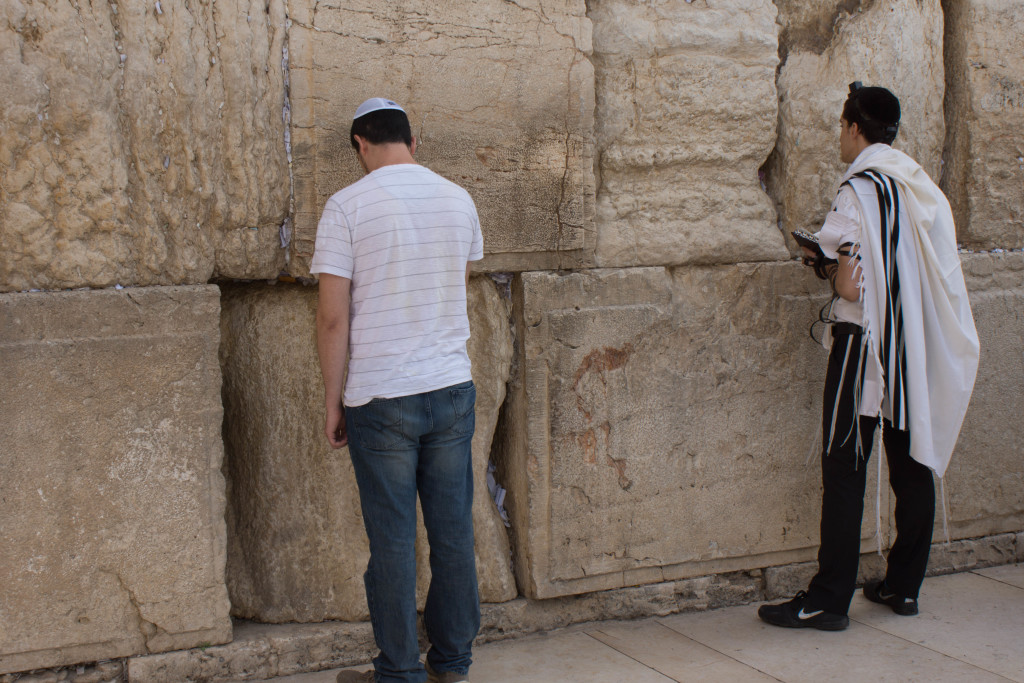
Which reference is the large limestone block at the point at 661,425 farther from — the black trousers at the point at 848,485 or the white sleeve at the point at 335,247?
the white sleeve at the point at 335,247

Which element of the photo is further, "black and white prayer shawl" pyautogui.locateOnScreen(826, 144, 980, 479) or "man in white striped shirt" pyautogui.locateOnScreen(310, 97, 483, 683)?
"black and white prayer shawl" pyautogui.locateOnScreen(826, 144, 980, 479)

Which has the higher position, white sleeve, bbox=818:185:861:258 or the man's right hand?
white sleeve, bbox=818:185:861:258

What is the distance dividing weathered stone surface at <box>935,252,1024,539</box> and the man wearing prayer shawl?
1.86ft

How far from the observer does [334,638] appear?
2.89m

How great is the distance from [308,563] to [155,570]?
0.46 metres

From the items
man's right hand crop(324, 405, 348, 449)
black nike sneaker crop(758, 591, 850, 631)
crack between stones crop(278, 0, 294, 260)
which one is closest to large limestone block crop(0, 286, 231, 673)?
crack between stones crop(278, 0, 294, 260)

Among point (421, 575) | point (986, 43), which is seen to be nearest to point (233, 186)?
point (421, 575)

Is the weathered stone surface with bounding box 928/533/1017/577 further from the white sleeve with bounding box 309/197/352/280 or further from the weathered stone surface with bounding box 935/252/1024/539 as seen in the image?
the white sleeve with bounding box 309/197/352/280

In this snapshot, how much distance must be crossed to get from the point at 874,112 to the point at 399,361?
177 cm

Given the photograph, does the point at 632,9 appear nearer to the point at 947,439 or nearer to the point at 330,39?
the point at 330,39

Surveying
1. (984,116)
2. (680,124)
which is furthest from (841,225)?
(984,116)

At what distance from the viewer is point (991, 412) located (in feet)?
11.8

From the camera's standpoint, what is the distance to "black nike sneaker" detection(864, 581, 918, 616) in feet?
10.6

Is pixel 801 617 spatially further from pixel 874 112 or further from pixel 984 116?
pixel 984 116
